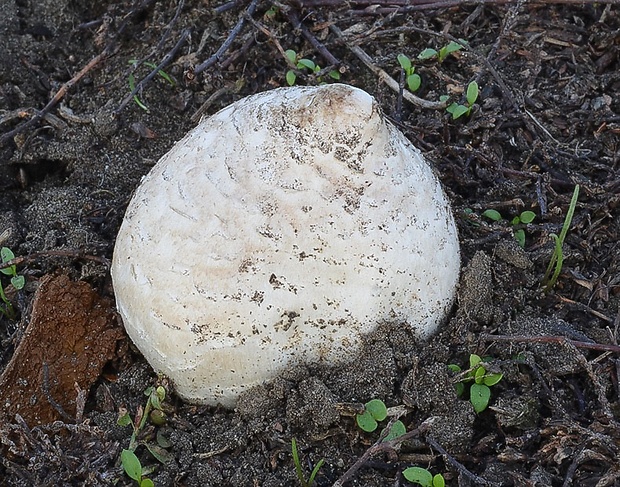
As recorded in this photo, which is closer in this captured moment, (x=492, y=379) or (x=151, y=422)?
(x=492, y=379)

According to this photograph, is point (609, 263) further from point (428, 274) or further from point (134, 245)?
point (134, 245)

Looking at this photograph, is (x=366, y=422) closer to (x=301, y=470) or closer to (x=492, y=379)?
(x=301, y=470)

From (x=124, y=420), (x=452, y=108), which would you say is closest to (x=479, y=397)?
(x=124, y=420)

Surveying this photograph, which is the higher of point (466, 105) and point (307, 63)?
point (307, 63)

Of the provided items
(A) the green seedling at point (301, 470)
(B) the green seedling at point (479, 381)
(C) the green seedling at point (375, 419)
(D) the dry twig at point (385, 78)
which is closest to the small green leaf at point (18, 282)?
(A) the green seedling at point (301, 470)

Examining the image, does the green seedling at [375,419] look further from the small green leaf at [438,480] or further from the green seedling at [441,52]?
the green seedling at [441,52]

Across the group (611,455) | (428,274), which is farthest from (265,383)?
(611,455)
